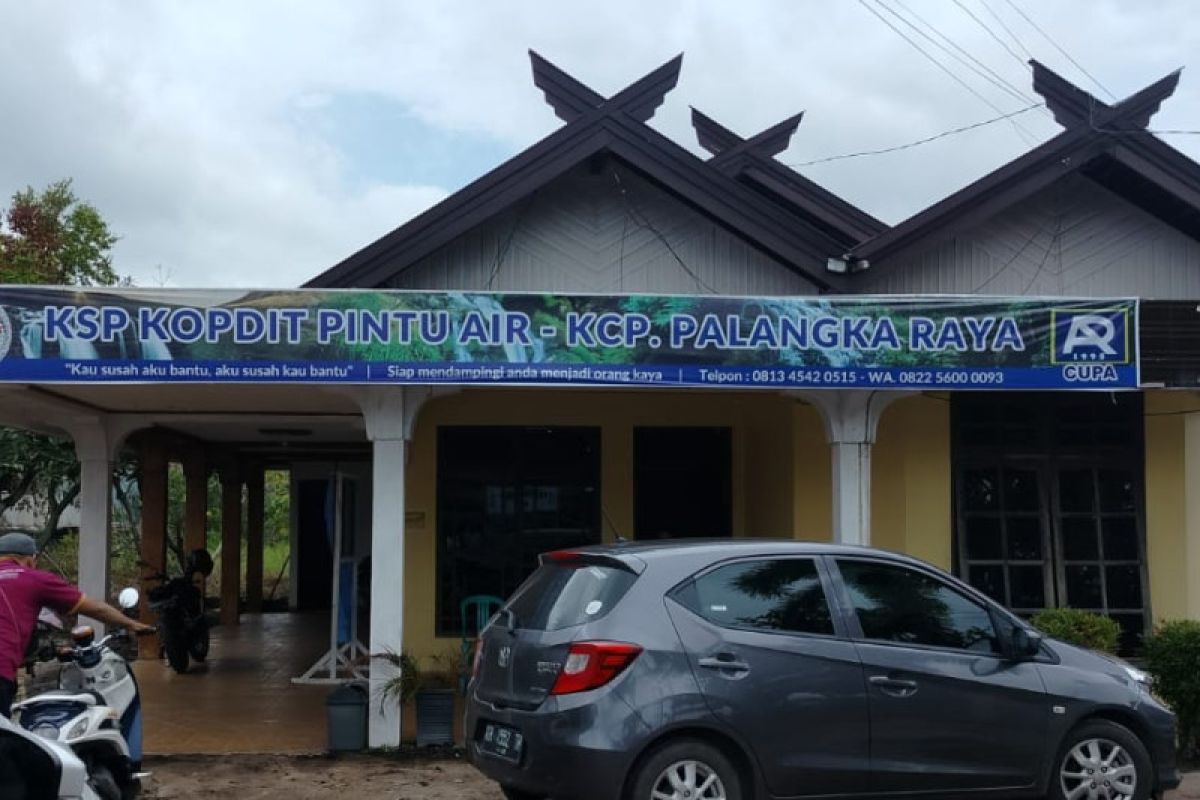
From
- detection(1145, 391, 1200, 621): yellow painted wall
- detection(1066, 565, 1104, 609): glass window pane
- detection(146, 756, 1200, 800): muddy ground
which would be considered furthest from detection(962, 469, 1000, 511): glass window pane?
detection(146, 756, 1200, 800): muddy ground

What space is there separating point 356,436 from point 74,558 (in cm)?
1414

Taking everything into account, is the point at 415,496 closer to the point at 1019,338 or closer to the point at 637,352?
the point at 637,352

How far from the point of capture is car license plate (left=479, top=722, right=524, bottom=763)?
6371 millimetres

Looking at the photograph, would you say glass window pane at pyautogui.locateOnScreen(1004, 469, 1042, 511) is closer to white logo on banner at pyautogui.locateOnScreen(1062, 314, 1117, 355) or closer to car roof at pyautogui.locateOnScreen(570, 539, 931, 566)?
white logo on banner at pyautogui.locateOnScreen(1062, 314, 1117, 355)

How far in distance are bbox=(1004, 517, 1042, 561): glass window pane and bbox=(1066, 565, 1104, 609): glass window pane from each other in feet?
1.08

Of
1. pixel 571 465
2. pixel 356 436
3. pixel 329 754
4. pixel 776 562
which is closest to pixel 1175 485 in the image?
pixel 571 465

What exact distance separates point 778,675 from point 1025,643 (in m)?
1.45

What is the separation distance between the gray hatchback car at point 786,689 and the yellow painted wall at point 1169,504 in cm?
481

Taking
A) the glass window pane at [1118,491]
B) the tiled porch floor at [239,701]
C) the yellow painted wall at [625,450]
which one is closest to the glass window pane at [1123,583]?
the glass window pane at [1118,491]

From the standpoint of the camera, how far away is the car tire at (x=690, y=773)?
6.22m

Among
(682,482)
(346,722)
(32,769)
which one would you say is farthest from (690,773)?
(682,482)

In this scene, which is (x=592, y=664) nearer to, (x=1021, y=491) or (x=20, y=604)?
(x=20, y=604)

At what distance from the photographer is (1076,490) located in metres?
11.8

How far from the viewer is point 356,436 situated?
1634cm
